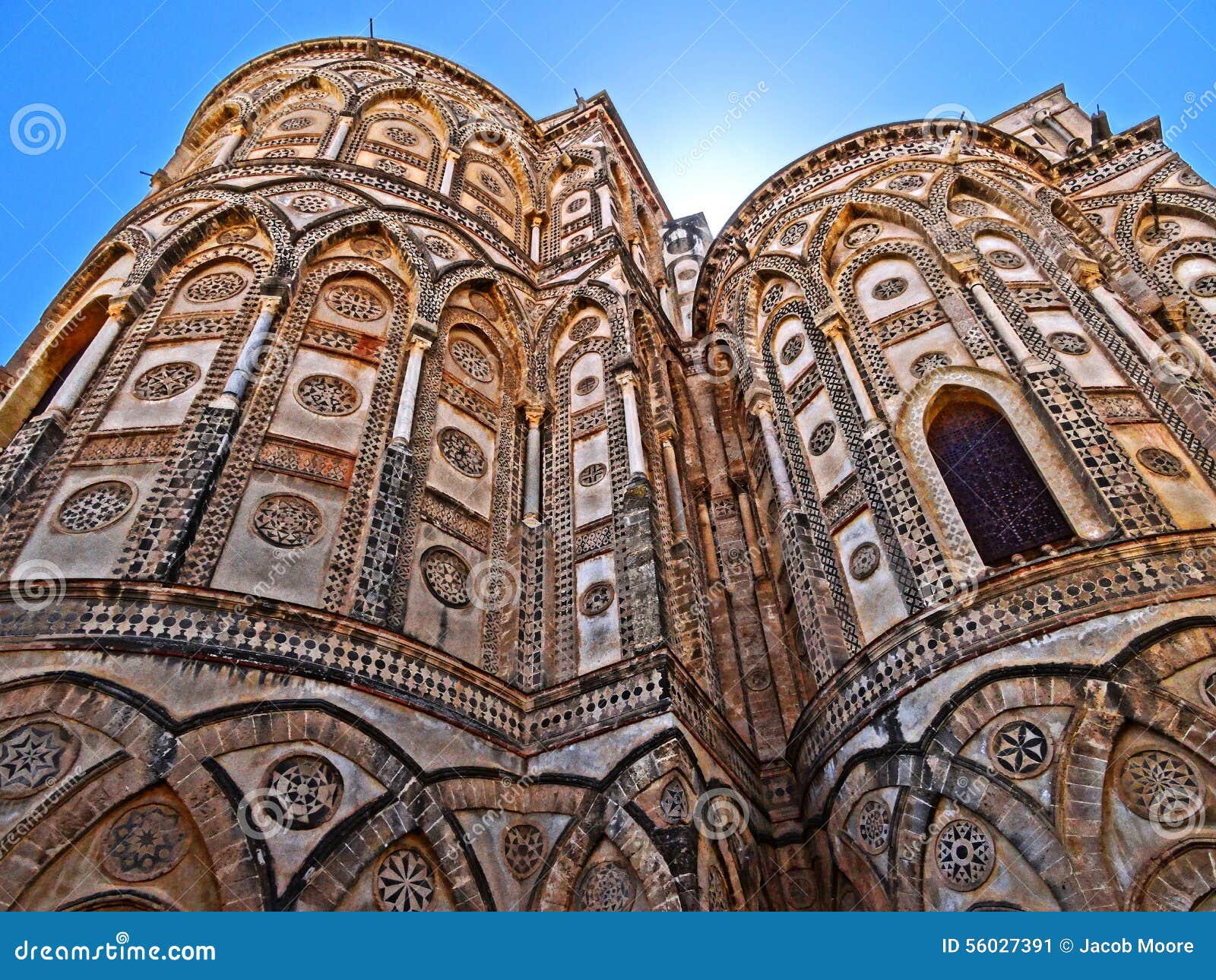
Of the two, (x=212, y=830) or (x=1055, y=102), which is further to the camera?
(x=1055, y=102)

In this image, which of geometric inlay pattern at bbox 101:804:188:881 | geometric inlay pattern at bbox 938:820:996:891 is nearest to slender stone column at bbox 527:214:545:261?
geometric inlay pattern at bbox 101:804:188:881

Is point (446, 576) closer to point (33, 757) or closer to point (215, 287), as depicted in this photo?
point (33, 757)

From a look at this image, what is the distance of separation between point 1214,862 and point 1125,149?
39.7ft

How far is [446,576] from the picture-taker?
31.4 ft

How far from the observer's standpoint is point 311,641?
7781mm

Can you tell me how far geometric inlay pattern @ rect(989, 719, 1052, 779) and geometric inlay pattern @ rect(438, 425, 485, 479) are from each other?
6040 mm

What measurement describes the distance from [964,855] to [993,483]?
12.7ft

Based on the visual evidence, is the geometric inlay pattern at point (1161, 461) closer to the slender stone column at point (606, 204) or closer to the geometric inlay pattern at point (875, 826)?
the geometric inlay pattern at point (875, 826)

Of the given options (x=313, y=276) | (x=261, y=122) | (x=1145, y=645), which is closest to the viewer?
(x=1145, y=645)

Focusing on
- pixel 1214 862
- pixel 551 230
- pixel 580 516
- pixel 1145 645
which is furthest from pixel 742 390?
pixel 1214 862

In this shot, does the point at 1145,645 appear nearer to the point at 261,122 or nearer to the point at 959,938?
the point at 959,938

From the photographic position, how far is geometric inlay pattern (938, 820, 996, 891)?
7102mm

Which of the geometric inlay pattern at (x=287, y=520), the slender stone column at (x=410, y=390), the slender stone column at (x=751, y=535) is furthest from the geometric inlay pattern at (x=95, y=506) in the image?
the slender stone column at (x=751, y=535)

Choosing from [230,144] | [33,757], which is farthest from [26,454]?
[230,144]
